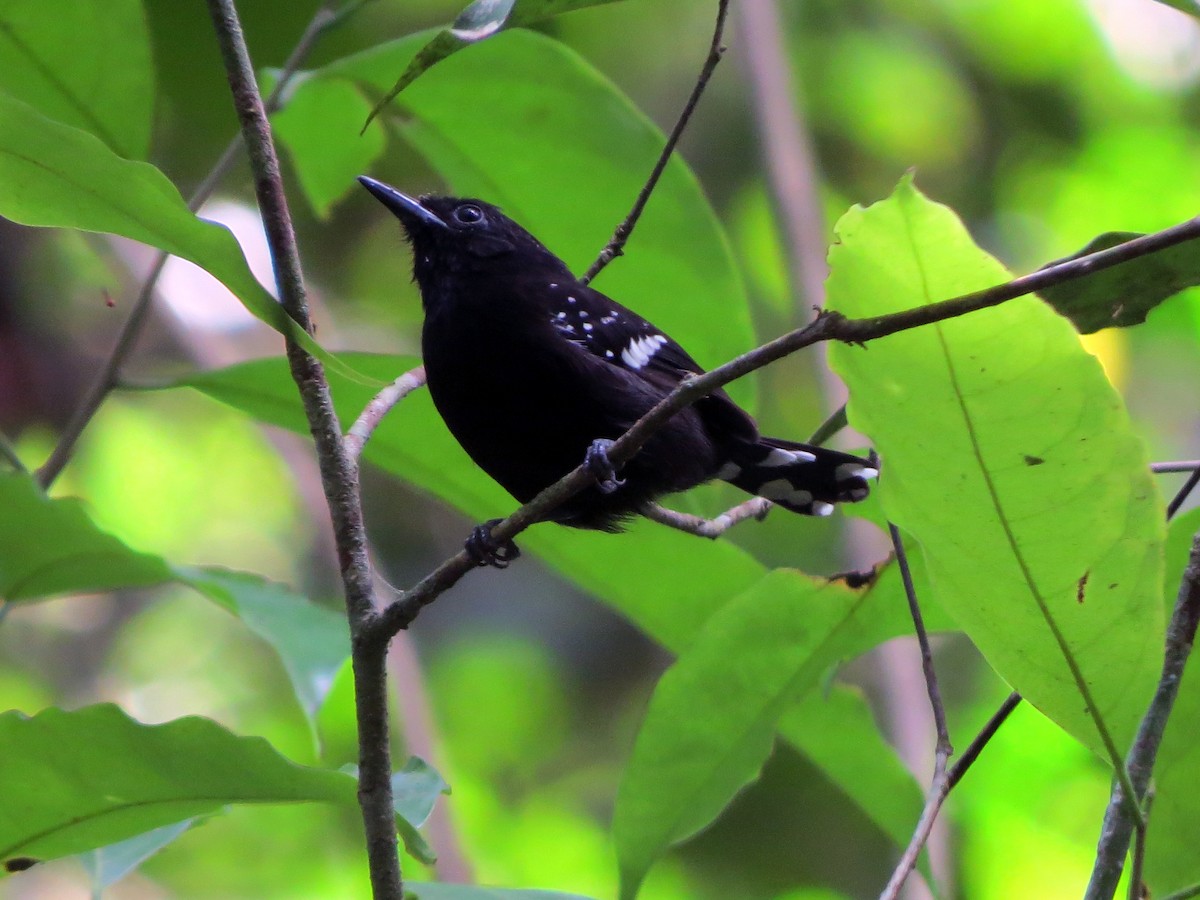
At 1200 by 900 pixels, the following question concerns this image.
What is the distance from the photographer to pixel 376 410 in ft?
6.72

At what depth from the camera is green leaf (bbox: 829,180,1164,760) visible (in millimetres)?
1266

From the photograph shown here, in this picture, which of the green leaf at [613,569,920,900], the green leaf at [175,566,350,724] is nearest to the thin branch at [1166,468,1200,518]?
the green leaf at [613,569,920,900]

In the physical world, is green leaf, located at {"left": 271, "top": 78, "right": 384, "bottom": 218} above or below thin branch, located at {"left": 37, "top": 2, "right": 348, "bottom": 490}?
above

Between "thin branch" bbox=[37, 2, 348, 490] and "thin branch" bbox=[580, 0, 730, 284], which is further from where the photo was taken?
"thin branch" bbox=[37, 2, 348, 490]

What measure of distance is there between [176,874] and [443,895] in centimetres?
578

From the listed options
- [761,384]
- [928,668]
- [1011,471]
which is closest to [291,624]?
[928,668]

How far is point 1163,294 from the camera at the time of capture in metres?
1.70

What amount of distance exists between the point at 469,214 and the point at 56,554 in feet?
4.67

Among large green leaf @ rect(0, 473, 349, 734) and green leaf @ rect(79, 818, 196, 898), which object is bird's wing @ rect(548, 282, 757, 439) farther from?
green leaf @ rect(79, 818, 196, 898)

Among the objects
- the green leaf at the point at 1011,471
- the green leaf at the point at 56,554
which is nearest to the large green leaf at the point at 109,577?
the green leaf at the point at 56,554

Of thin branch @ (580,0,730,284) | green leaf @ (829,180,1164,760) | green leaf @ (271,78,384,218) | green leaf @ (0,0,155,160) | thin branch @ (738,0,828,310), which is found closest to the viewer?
green leaf @ (829,180,1164,760)

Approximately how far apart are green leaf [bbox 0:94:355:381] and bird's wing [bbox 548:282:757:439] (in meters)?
1.35

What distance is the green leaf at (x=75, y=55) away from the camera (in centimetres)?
223

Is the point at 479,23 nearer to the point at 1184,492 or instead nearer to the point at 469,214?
the point at 1184,492
